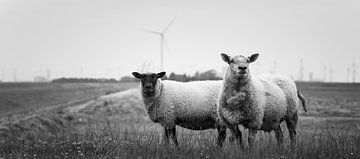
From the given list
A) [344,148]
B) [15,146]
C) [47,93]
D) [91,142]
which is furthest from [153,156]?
[47,93]

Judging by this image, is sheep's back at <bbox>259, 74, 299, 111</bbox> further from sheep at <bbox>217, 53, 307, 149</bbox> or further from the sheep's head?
the sheep's head

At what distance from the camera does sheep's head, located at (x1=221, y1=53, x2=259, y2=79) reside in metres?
11.8

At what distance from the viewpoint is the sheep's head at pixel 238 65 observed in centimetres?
1178

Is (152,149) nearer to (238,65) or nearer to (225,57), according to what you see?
(238,65)

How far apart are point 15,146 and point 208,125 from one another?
18.5 ft

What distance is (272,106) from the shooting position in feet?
42.4

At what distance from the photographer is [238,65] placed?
11.9 m

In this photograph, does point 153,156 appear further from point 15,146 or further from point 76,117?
point 76,117

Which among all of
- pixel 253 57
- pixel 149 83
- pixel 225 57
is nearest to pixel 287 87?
pixel 253 57

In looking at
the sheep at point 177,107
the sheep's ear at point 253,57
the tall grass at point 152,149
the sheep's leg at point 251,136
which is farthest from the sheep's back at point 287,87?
the tall grass at point 152,149

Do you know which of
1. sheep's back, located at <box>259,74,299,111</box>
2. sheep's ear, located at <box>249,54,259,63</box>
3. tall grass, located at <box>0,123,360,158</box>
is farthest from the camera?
sheep's back, located at <box>259,74,299,111</box>

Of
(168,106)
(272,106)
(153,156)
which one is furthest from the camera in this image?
(168,106)

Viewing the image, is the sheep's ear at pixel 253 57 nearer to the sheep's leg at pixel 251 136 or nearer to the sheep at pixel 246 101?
the sheep at pixel 246 101

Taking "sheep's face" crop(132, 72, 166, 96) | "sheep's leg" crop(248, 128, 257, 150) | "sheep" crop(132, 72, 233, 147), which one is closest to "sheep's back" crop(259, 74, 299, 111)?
"sheep" crop(132, 72, 233, 147)
